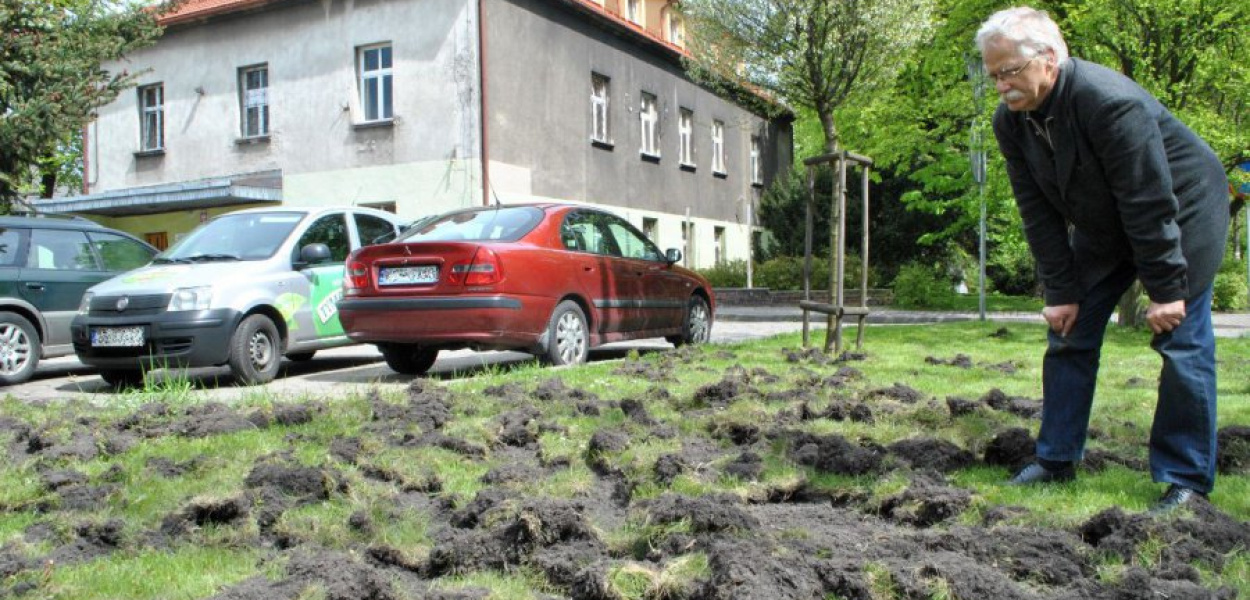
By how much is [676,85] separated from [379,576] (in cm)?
2775

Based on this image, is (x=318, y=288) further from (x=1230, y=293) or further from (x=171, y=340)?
(x=1230, y=293)

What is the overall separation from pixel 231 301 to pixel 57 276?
2.79m

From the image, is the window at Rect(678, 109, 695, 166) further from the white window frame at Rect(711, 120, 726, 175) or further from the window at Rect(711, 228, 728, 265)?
the window at Rect(711, 228, 728, 265)

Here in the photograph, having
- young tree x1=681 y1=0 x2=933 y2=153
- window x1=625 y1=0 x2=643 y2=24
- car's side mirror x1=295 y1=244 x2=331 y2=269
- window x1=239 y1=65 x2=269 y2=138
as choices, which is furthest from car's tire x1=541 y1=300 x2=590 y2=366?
window x1=625 y1=0 x2=643 y2=24

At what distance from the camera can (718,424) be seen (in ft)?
16.6

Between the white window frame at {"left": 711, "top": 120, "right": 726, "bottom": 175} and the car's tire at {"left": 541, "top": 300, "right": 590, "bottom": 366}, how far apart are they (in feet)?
74.5

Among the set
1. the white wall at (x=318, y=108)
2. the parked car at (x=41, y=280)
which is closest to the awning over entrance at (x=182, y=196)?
the white wall at (x=318, y=108)

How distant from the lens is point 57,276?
10.5m

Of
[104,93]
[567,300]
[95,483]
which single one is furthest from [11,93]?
[95,483]

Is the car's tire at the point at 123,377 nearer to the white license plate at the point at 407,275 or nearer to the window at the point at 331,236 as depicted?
the window at the point at 331,236

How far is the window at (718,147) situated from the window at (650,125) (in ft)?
12.4

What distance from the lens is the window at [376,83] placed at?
74.4 feet

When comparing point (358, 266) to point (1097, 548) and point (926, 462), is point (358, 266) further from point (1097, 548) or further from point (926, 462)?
point (1097, 548)

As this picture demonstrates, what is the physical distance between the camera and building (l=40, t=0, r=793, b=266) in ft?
71.1
